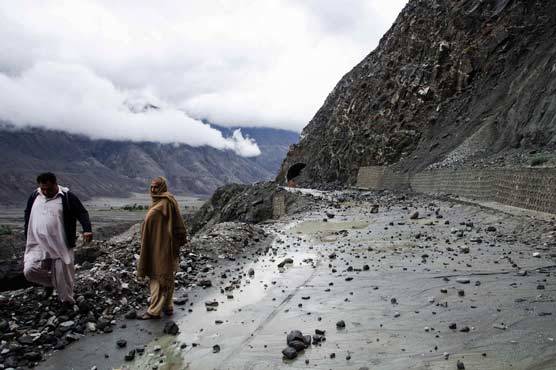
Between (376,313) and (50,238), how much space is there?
4666 mm

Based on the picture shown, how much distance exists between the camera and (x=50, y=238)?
21.2ft

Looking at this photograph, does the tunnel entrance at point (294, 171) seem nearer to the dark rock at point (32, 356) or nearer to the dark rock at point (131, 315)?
the dark rock at point (131, 315)

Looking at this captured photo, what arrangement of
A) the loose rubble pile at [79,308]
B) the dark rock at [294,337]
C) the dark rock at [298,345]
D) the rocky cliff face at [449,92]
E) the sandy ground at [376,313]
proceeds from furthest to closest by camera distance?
the rocky cliff face at [449,92]
the loose rubble pile at [79,308]
the dark rock at [294,337]
the dark rock at [298,345]
the sandy ground at [376,313]

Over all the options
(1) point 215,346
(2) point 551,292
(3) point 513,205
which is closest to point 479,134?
(3) point 513,205

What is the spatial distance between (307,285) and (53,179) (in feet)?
15.1

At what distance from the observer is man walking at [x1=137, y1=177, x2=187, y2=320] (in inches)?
264

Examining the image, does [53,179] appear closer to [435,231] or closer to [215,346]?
[215,346]

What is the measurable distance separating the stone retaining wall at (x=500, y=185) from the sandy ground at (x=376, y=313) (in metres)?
2.28

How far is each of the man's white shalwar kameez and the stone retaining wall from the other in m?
12.4

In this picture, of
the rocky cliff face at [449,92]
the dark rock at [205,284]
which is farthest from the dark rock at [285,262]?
the rocky cliff face at [449,92]

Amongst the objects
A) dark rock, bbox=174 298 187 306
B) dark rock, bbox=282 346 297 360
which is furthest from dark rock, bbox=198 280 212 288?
dark rock, bbox=282 346 297 360

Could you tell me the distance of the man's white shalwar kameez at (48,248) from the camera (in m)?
6.43

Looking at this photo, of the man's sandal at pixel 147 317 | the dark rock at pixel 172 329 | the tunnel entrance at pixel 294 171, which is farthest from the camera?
the tunnel entrance at pixel 294 171

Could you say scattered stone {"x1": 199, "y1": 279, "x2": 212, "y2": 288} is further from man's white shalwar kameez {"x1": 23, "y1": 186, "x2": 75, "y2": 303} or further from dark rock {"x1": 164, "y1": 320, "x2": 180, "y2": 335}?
man's white shalwar kameez {"x1": 23, "y1": 186, "x2": 75, "y2": 303}
